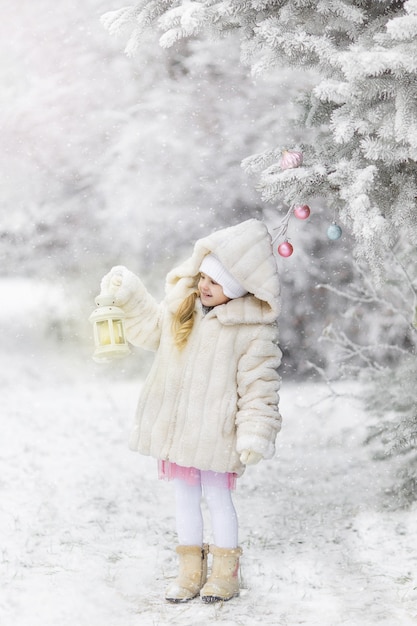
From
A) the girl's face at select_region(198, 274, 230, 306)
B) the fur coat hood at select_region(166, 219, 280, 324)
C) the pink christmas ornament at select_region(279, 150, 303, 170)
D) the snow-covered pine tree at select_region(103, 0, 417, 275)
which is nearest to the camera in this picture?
the snow-covered pine tree at select_region(103, 0, 417, 275)

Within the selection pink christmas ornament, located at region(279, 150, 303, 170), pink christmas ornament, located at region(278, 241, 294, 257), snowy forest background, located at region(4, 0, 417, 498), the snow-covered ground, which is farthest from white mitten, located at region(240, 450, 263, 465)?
snowy forest background, located at region(4, 0, 417, 498)

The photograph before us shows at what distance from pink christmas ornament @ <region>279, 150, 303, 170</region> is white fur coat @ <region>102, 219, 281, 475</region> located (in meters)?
0.33

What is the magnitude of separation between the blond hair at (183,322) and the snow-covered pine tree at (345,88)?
65 centimetres

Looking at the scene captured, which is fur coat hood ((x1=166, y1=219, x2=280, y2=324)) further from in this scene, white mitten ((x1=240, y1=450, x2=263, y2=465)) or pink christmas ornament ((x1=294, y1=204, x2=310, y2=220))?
white mitten ((x1=240, y1=450, x2=263, y2=465))

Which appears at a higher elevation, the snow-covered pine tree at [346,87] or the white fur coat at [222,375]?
the snow-covered pine tree at [346,87]

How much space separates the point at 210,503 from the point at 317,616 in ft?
2.43

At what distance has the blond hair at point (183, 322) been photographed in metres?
3.96

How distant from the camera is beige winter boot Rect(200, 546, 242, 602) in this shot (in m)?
3.89

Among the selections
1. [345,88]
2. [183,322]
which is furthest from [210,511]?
[345,88]

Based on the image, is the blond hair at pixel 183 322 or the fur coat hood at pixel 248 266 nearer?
the fur coat hood at pixel 248 266

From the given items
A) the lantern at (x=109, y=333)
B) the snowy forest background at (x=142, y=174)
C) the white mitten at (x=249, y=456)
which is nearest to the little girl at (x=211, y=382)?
the white mitten at (x=249, y=456)

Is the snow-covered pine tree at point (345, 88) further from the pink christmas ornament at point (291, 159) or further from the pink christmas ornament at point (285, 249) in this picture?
the pink christmas ornament at point (285, 249)

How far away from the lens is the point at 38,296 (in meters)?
10.5

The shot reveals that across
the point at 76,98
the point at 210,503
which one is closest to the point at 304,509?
the point at 210,503
